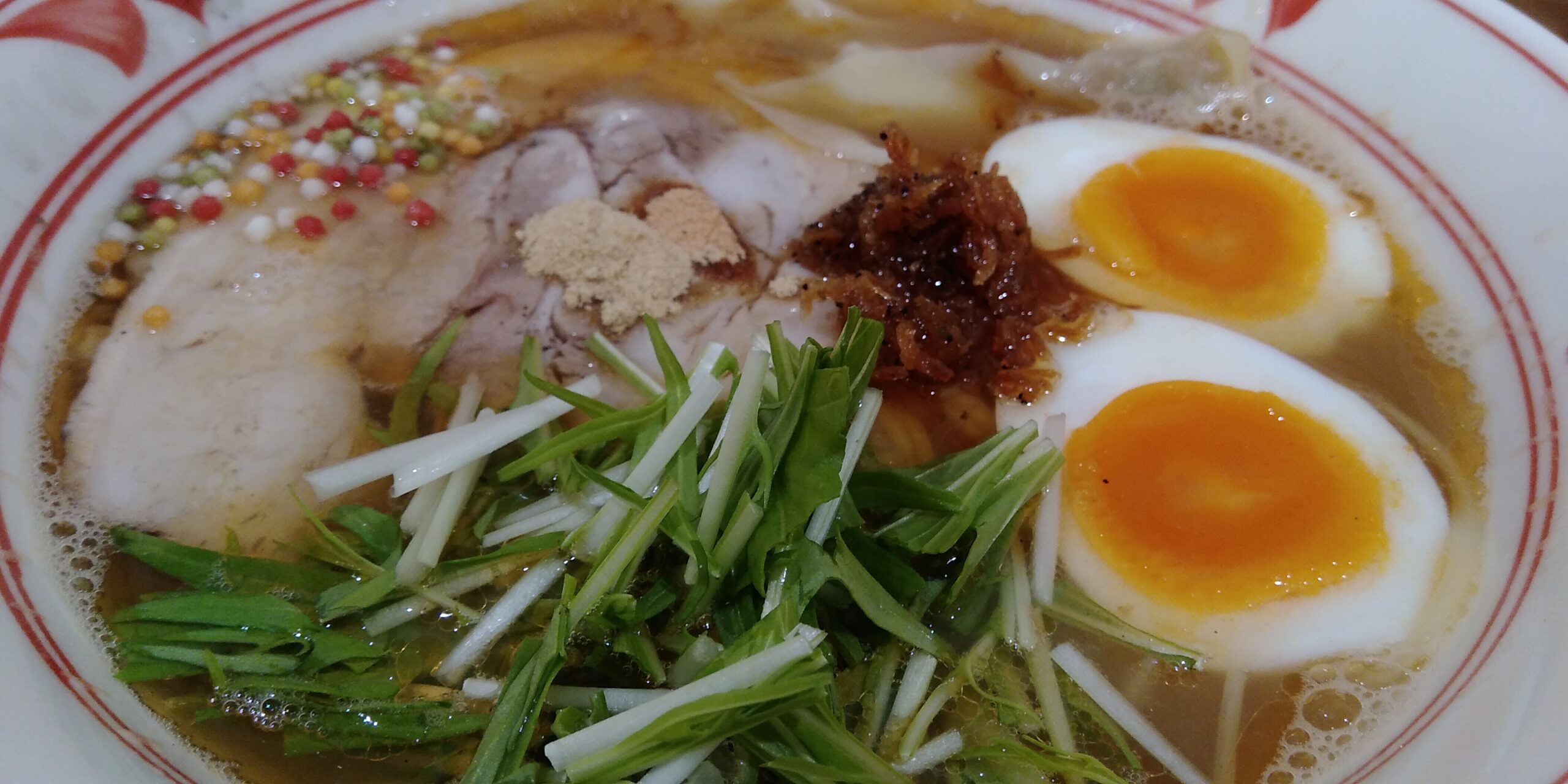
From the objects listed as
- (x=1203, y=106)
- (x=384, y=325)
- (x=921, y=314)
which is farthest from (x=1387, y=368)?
(x=384, y=325)

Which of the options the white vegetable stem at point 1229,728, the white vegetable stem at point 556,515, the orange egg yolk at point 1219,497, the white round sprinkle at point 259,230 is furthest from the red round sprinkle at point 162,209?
the white vegetable stem at point 1229,728

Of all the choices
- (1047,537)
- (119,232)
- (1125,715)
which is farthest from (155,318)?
(1125,715)

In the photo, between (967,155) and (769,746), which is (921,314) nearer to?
(967,155)

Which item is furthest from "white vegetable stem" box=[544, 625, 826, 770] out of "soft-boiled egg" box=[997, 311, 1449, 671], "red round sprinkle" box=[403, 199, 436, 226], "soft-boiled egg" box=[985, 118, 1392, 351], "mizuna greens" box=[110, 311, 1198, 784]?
"red round sprinkle" box=[403, 199, 436, 226]

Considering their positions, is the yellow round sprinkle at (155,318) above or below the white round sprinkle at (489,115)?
below

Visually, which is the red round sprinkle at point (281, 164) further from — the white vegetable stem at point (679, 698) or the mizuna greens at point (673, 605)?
the white vegetable stem at point (679, 698)
